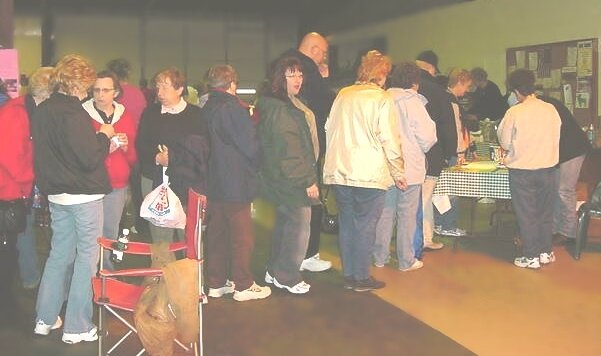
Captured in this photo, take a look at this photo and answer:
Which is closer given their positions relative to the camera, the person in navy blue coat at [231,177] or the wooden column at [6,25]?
the person in navy blue coat at [231,177]

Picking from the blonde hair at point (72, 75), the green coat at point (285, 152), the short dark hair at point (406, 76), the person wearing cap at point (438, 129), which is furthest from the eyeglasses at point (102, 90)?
the person wearing cap at point (438, 129)

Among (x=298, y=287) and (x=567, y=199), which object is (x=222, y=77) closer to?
(x=298, y=287)

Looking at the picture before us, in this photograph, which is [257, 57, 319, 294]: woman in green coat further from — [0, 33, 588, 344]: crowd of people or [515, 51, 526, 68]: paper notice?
[515, 51, 526, 68]: paper notice

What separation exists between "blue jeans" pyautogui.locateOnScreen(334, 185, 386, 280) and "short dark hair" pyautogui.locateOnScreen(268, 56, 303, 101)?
0.68 m

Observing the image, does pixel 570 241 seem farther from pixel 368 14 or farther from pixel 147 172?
pixel 368 14

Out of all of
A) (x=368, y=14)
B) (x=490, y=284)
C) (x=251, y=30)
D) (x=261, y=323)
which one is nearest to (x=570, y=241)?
(x=490, y=284)

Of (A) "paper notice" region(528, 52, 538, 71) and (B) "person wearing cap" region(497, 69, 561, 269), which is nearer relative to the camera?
(B) "person wearing cap" region(497, 69, 561, 269)

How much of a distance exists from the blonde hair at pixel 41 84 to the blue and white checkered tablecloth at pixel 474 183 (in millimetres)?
2953

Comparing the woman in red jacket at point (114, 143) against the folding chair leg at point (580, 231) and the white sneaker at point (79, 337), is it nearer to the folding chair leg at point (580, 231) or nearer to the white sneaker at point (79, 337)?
the white sneaker at point (79, 337)

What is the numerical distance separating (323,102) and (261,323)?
5.55 ft

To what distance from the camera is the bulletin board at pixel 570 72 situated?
27.3 feet

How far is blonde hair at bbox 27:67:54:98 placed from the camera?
14.8 feet

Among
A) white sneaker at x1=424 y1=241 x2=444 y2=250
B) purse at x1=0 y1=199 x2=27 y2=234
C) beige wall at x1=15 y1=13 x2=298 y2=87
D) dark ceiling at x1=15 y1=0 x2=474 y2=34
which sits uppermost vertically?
dark ceiling at x1=15 y1=0 x2=474 y2=34

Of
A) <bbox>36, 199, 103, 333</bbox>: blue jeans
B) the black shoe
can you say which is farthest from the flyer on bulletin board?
the black shoe
